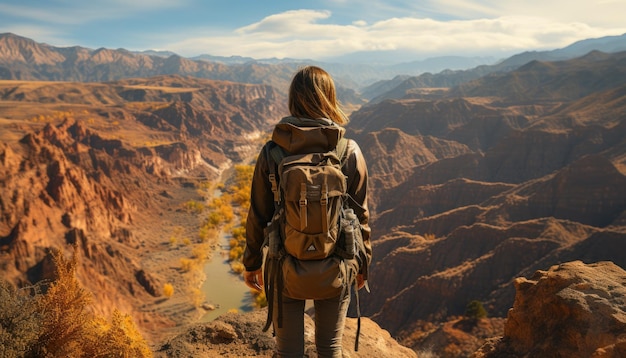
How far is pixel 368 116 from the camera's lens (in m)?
133

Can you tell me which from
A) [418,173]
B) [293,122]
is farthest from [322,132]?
[418,173]

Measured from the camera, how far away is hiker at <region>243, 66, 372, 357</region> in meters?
3.06

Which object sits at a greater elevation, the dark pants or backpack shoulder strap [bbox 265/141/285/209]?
backpack shoulder strap [bbox 265/141/285/209]

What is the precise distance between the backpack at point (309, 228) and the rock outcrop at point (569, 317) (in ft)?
17.9

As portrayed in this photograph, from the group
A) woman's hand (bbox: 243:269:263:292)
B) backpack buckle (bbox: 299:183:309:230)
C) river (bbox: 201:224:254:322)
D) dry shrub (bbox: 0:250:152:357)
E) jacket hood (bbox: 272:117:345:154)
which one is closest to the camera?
backpack buckle (bbox: 299:183:309:230)

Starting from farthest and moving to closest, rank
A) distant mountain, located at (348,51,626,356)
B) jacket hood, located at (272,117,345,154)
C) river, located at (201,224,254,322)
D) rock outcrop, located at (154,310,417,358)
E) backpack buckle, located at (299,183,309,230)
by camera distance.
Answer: river, located at (201,224,254,322)
distant mountain, located at (348,51,626,356)
rock outcrop, located at (154,310,417,358)
jacket hood, located at (272,117,345,154)
backpack buckle, located at (299,183,309,230)

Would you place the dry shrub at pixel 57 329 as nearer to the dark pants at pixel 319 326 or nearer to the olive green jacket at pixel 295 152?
the olive green jacket at pixel 295 152

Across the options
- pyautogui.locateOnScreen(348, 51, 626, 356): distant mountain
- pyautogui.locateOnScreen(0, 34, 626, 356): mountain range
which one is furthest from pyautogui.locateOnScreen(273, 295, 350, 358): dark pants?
pyautogui.locateOnScreen(348, 51, 626, 356): distant mountain

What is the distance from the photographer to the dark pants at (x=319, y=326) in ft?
10.7

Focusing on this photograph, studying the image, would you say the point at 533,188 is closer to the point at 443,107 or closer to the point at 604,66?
the point at 443,107

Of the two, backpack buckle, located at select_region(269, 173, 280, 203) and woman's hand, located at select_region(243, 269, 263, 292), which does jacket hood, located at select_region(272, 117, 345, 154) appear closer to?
backpack buckle, located at select_region(269, 173, 280, 203)

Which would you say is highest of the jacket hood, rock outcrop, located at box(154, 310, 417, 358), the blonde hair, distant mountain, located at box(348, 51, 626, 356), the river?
the blonde hair

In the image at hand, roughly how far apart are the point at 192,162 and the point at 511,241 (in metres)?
68.6

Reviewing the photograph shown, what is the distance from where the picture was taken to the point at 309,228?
9.59 ft
